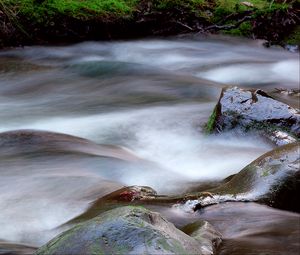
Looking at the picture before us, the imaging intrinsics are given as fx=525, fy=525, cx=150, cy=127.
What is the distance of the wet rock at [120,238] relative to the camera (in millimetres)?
2320

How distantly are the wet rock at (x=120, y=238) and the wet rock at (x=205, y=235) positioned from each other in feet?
0.85

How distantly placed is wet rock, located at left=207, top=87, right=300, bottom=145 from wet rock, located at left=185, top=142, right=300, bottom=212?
1.28 metres

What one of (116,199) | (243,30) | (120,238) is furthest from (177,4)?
(120,238)

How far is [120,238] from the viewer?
2.37 meters

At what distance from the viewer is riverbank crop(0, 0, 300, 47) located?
9.54 meters

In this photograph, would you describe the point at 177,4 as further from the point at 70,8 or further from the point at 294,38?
the point at 294,38

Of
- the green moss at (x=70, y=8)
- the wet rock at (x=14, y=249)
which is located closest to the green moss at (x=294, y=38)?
the green moss at (x=70, y=8)

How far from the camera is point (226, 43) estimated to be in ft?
32.6

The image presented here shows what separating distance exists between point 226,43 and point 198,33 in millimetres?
644

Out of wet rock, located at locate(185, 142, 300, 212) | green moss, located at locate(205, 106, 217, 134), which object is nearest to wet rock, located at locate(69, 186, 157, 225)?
wet rock, located at locate(185, 142, 300, 212)

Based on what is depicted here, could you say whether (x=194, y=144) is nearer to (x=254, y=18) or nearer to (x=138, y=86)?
(x=138, y=86)

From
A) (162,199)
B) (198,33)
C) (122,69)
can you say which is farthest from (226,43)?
(162,199)

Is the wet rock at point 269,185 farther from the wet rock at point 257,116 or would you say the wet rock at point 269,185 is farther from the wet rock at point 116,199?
the wet rock at point 257,116

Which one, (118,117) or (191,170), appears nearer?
(191,170)
